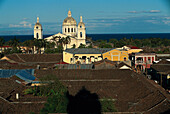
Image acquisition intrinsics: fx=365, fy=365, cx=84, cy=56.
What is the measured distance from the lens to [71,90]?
36.5 m

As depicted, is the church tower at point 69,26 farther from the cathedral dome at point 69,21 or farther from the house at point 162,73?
the house at point 162,73

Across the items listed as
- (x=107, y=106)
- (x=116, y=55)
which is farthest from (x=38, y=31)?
(x=107, y=106)

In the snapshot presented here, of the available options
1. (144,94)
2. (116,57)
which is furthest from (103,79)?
(116,57)

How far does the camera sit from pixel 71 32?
120 metres

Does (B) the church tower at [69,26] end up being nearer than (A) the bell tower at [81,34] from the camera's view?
No

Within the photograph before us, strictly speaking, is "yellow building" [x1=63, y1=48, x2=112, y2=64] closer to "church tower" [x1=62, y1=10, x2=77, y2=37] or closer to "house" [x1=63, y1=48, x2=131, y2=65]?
"house" [x1=63, y1=48, x2=131, y2=65]

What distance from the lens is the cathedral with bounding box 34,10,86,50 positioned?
11212 centimetres

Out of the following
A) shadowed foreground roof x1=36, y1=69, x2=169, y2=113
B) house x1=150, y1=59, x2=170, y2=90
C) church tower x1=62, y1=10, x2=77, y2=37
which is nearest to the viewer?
shadowed foreground roof x1=36, y1=69, x2=169, y2=113

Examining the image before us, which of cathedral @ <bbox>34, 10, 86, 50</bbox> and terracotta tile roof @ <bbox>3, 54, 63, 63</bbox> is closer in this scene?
terracotta tile roof @ <bbox>3, 54, 63, 63</bbox>

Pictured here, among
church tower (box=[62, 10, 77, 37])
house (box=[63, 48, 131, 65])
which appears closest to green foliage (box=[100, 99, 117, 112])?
house (box=[63, 48, 131, 65])

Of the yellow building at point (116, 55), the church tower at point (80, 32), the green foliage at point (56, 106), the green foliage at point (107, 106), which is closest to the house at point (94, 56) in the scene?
the yellow building at point (116, 55)

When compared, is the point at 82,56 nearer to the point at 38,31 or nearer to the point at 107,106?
the point at 38,31

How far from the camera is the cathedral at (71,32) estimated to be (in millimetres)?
112125

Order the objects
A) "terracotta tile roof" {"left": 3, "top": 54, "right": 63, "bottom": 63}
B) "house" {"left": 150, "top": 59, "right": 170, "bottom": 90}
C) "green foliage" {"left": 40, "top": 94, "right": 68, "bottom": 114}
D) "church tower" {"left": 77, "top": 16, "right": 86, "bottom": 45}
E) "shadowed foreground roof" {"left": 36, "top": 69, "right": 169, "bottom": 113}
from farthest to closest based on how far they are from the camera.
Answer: "church tower" {"left": 77, "top": 16, "right": 86, "bottom": 45} → "terracotta tile roof" {"left": 3, "top": 54, "right": 63, "bottom": 63} → "house" {"left": 150, "top": 59, "right": 170, "bottom": 90} → "shadowed foreground roof" {"left": 36, "top": 69, "right": 169, "bottom": 113} → "green foliage" {"left": 40, "top": 94, "right": 68, "bottom": 114}
